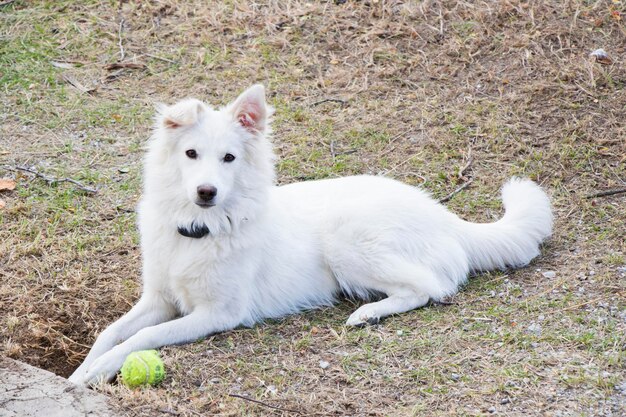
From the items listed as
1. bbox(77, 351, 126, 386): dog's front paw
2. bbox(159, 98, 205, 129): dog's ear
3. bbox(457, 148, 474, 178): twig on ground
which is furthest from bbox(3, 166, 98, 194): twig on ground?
bbox(457, 148, 474, 178): twig on ground

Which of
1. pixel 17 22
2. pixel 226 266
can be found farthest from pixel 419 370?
pixel 17 22

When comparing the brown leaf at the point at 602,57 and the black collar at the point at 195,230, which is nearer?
the black collar at the point at 195,230

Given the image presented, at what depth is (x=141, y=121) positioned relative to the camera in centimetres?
767

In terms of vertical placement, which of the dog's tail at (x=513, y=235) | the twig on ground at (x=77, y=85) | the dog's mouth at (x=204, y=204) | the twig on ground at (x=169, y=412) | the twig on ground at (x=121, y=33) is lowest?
the twig on ground at (x=169, y=412)

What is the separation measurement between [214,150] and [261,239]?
2.16 feet

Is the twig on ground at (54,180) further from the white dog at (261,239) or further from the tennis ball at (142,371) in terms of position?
the tennis ball at (142,371)

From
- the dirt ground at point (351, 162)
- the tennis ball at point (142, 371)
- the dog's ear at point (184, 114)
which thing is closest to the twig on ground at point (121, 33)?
the dirt ground at point (351, 162)

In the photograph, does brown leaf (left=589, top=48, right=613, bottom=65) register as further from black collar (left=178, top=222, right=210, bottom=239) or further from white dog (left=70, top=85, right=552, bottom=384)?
black collar (left=178, top=222, right=210, bottom=239)

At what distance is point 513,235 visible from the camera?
557cm

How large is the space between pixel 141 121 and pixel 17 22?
7.73ft

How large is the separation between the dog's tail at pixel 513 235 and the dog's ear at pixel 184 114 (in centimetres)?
186

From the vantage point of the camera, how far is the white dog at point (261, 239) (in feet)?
16.0

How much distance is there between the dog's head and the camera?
4781mm

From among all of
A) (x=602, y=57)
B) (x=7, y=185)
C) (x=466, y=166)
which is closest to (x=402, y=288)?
(x=466, y=166)
